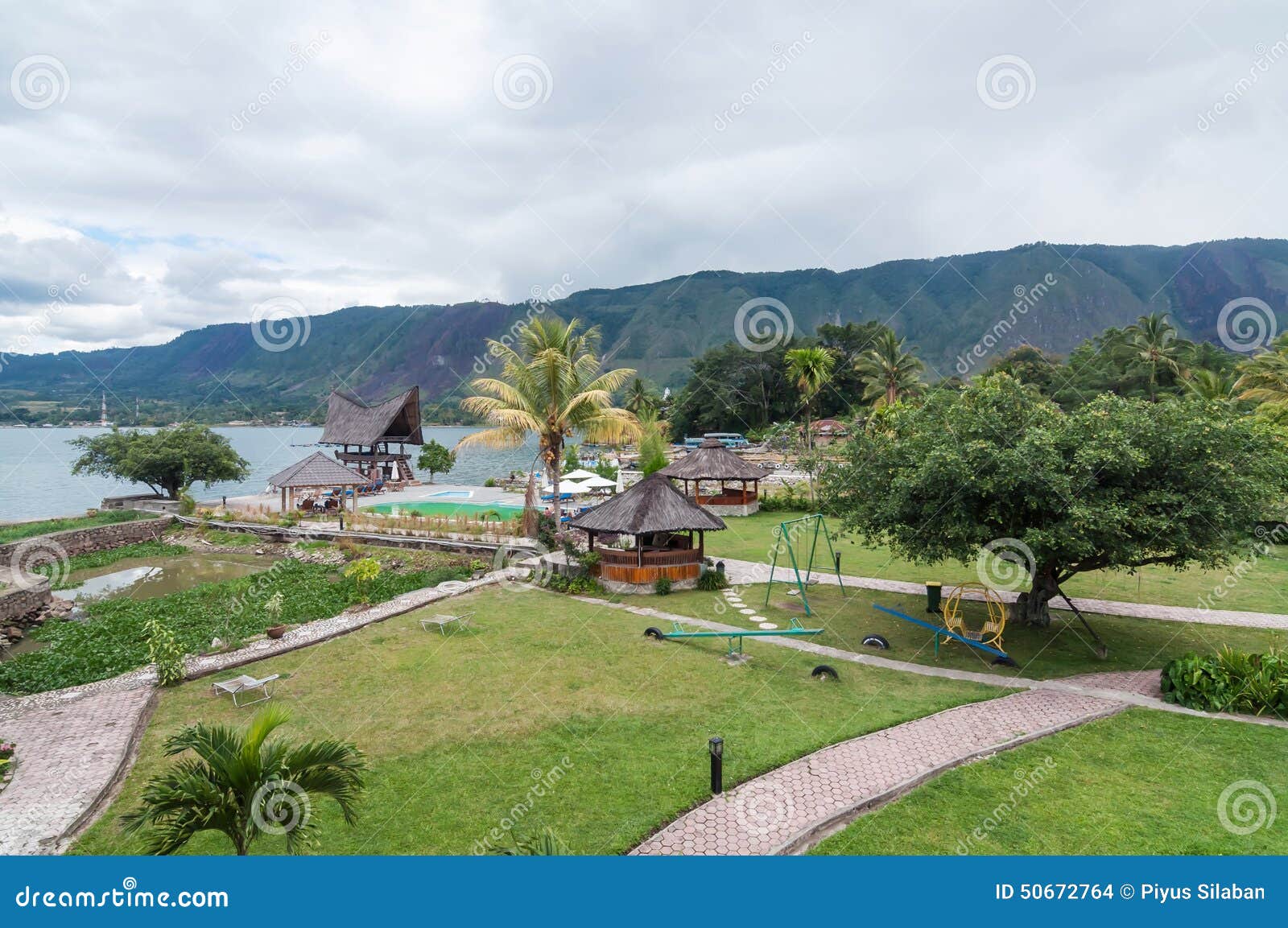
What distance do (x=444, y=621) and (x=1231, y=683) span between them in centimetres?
1336

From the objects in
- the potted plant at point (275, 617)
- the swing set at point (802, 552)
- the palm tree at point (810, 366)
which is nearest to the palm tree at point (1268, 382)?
the palm tree at point (810, 366)

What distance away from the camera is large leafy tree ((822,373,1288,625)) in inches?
398

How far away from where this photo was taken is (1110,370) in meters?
62.3

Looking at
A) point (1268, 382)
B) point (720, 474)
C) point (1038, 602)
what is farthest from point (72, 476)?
→ point (1268, 382)

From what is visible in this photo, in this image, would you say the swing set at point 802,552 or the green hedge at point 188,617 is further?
the swing set at point 802,552

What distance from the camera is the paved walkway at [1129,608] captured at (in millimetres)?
13297

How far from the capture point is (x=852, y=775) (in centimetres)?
756

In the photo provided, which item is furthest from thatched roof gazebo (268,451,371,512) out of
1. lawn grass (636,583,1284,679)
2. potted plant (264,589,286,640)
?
lawn grass (636,583,1284,679)

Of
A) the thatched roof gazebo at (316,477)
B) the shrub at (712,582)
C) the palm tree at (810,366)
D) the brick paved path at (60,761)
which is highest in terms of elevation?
the palm tree at (810,366)

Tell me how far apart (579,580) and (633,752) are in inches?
359

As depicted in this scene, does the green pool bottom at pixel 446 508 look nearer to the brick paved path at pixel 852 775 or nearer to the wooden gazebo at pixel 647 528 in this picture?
the wooden gazebo at pixel 647 528

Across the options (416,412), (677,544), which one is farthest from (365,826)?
(416,412)

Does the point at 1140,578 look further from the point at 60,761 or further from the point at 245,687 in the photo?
the point at 60,761

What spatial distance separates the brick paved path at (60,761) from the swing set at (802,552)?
11.0 m
